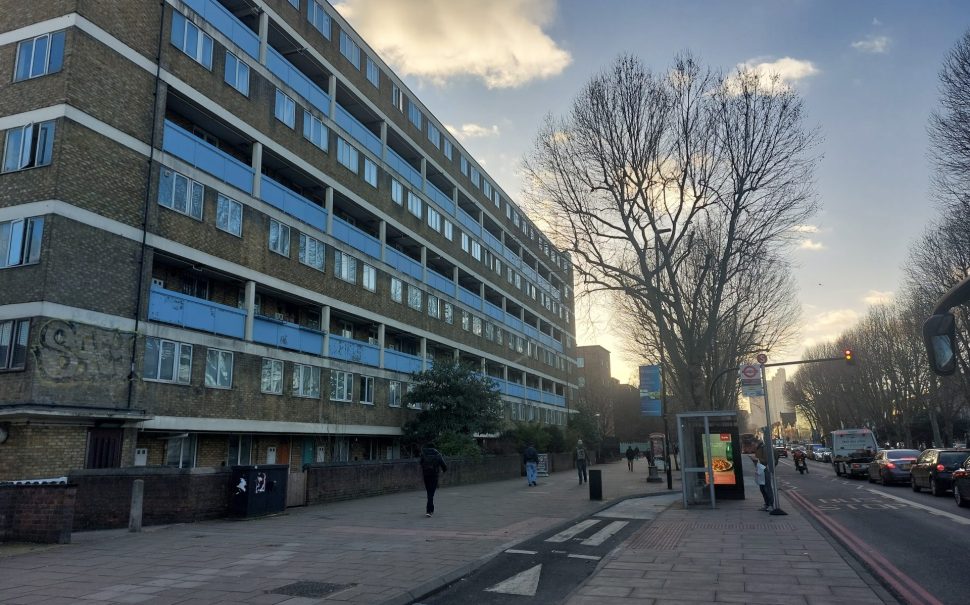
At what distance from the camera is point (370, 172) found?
1318 inches

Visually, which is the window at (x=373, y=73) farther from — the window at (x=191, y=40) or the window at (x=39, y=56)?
the window at (x=39, y=56)

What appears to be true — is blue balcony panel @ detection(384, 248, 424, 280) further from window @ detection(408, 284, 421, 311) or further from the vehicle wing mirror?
the vehicle wing mirror

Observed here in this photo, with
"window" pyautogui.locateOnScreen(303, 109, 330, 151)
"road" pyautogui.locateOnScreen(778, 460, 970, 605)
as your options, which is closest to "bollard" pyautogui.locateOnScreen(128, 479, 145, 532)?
"road" pyautogui.locateOnScreen(778, 460, 970, 605)

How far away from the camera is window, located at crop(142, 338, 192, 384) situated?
19.4 meters

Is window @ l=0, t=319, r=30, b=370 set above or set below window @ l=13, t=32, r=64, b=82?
below

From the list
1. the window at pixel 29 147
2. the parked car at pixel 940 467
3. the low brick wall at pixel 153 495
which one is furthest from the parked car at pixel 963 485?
the window at pixel 29 147

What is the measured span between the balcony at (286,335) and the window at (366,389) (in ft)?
12.1

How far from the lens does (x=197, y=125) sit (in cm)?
2350

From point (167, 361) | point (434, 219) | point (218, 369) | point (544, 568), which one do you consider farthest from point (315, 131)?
point (544, 568)

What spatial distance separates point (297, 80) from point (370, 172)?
264 inches

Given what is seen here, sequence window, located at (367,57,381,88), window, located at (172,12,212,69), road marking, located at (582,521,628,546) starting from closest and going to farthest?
road marking, located at (582,521,628,546) → window, located at (172,12,212,69) → window, located at (367,57,381,88)

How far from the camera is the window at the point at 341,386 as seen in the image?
28.5m

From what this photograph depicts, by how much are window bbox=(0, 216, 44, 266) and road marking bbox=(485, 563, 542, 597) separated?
51.6 ft

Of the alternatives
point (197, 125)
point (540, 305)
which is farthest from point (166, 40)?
point (540, 305)
